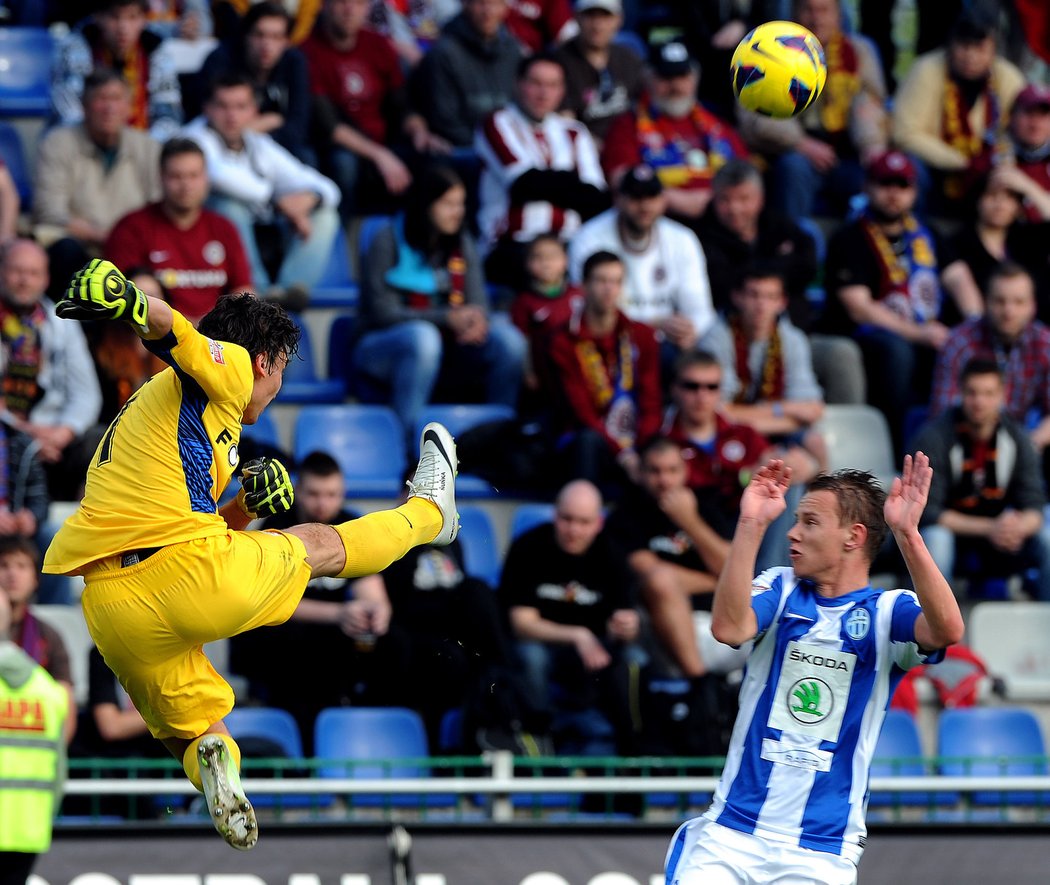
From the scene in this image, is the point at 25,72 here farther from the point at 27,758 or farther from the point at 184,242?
the point at 27,758

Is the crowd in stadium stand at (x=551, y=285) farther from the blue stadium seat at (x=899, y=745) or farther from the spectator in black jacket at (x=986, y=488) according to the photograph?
the blue stadium seat at (x=899, y=745)

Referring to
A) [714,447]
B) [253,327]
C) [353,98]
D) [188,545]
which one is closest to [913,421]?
[714,447]

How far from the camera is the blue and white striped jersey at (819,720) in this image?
6293 mm

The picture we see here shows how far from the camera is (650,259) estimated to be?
11.8 m

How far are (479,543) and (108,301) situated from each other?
17.8ft

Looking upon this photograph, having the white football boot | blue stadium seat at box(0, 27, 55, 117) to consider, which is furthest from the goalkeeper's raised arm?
blue stadium seat at box(0, 27, 55, 117)

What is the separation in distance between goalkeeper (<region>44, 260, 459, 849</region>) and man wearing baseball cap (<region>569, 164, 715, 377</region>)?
5480 millimetres

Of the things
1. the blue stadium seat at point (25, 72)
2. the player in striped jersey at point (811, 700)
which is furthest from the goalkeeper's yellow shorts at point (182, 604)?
the blue stadium seat at point (25, 72)

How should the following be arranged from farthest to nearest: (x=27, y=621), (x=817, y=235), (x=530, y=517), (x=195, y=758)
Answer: (x=817, y=235) → (x=530, y=517) → (x=27, y=621) → (x=195, y=758)

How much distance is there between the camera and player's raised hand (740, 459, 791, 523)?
6102 mm

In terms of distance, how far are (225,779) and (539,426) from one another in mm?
4964

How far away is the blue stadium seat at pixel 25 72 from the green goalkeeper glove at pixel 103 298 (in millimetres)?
7793

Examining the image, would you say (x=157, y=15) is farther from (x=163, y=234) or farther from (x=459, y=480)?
(x=459, y=480)

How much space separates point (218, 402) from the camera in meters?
6.16
